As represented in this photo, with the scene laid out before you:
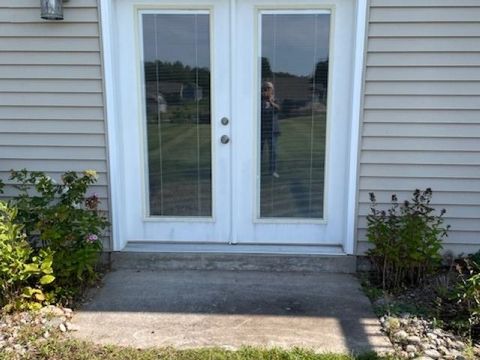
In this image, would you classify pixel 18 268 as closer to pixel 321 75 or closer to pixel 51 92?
pixel 51 92

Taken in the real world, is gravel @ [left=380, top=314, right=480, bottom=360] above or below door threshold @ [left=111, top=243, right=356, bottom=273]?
below

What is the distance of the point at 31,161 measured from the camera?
3844 millimetres

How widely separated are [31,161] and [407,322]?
3.00 meters

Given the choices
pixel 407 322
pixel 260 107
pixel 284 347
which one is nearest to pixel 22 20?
pixel 260 107

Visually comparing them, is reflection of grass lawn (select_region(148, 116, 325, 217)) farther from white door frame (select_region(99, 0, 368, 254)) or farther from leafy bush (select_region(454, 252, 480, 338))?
leafy bush (select_region(454, 252, 480, 338))

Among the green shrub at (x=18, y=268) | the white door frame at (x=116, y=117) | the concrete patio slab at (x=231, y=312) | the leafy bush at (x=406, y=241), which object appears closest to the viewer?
the concrete patio slab at (x=231, y=312)

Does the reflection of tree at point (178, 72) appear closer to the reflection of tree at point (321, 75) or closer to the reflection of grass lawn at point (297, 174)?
the reflection of grass lawn at point (297, 174)

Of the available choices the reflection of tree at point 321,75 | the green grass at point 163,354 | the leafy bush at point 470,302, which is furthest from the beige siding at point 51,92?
the leafy bush at point 470,302

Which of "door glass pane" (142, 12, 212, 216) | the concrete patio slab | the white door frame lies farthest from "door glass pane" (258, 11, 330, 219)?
the concrete patio slab

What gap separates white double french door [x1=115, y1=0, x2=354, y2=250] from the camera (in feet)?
12.1

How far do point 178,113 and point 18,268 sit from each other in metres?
1.61

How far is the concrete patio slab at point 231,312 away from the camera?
2867 mm

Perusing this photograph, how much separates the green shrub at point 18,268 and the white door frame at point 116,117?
75 centimetres

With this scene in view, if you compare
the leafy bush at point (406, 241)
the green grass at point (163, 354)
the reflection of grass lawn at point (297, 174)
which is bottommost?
the green grass at point (163, 354)
